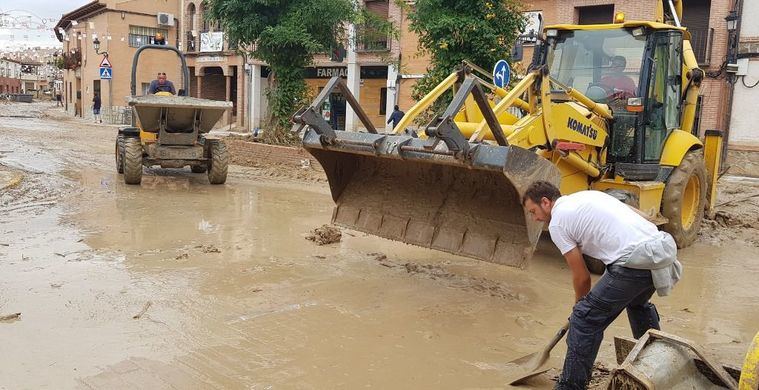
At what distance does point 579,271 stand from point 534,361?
88 centimetres

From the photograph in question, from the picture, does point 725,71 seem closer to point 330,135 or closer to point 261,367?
point 330,135

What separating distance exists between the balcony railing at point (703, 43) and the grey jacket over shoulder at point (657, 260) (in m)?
15.0

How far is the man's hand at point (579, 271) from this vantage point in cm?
375

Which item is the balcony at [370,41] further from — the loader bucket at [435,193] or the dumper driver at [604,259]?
the dumper driver at [604,259]

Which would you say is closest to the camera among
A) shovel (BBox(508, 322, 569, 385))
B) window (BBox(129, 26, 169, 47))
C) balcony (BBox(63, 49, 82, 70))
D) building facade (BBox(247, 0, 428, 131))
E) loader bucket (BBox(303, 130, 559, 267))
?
shovel (BBox(508, 322, 569, 385))

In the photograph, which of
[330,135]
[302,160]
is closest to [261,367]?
[330,135]

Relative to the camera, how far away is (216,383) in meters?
3.95

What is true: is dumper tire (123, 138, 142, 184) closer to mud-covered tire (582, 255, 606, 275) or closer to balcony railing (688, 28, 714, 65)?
mud-covered tire (582, 255, 606, 275)

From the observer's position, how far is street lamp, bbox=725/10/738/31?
16.2 meters

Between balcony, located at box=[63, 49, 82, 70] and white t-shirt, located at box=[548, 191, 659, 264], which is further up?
balcony, located at box=[63, 49, 82, 70]

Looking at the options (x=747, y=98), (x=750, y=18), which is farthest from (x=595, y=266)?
(x=750, y=18)

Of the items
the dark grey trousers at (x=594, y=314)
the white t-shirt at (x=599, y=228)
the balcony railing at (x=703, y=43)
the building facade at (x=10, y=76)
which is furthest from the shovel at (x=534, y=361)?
the building facade at (x=10, y=76)

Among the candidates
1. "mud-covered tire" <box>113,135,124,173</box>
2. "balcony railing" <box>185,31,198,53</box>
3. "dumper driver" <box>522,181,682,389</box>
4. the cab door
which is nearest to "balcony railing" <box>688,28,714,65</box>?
the cab door

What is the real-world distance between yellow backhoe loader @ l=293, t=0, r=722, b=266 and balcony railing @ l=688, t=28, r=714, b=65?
8716 mm
